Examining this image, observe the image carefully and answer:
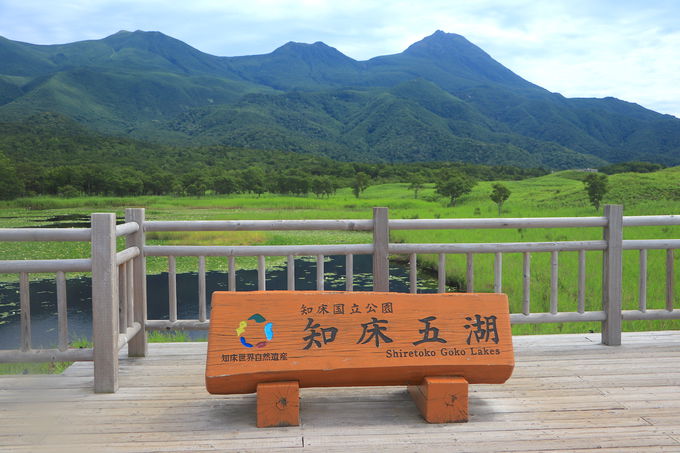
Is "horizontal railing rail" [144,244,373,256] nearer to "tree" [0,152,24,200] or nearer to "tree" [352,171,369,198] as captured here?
"tree" [352,171,369,198]

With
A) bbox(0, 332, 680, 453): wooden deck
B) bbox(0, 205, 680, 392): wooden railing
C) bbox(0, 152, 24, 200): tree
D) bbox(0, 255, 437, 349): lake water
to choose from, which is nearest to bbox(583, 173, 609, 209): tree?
bbox(0, 255, 437, 349): lake water

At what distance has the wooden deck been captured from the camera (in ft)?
10.6

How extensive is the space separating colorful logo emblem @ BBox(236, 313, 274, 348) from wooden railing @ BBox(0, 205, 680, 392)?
1.08m

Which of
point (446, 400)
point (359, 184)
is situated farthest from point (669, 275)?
point (359, 184)

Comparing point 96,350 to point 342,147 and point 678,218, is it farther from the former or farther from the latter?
point 342,147

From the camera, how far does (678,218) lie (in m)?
5.45

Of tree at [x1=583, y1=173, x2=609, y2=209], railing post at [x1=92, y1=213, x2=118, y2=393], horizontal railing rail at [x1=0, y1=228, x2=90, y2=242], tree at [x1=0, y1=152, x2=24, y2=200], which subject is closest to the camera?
railing post at [x1=92, y1=213, x2=118, y2=393]

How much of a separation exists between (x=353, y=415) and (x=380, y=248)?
5.13 ft

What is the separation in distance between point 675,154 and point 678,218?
188m

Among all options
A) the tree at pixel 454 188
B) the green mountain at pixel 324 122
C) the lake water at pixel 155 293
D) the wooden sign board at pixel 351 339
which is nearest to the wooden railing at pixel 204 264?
the wooden sign board at pixel 351 339

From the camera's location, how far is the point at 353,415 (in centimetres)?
362

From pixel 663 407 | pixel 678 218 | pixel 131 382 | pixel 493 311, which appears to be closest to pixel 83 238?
pixel 131 382

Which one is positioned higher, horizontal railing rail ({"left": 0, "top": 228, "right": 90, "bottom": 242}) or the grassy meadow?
horizontal railing rail ({"left": 0, "top": 228, "right": 90, "bottom": 242})

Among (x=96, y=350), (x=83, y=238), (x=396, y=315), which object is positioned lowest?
(x=96, y=350)
